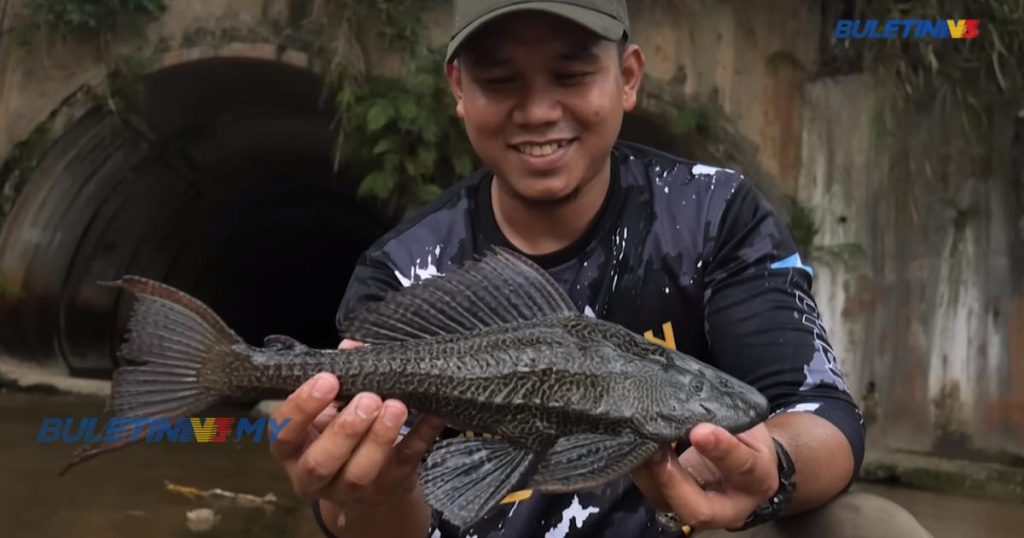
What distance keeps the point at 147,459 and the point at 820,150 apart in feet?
16.7

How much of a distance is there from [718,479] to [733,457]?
19 centimetres

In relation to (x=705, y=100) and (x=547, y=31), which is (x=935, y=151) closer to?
(x=705, y=100)

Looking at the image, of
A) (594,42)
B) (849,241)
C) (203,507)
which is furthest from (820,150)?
(594,42)

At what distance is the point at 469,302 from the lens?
7.20ft

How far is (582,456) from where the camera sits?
75.3 inches

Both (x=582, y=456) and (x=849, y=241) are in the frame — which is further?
(x=849, y=241)

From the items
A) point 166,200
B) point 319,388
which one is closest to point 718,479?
point 319,388

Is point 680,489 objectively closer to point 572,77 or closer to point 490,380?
point 490,380

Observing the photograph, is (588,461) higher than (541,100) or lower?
lower

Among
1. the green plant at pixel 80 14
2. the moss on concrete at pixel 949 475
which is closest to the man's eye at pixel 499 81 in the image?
the moss on concrete at pixel 949 475

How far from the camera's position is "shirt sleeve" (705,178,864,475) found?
7.61ft

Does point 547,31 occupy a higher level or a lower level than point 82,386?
higher

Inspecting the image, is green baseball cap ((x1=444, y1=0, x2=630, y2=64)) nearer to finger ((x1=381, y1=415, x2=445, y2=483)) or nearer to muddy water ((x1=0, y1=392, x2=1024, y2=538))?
finger ((x1=381, y1=415, x2=445, y2=483))

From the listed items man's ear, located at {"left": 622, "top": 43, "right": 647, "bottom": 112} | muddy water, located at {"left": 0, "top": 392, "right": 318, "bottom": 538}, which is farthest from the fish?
muddy water, located at {"left": 0, "top": 392, "right": 318, "bottom": 538}
